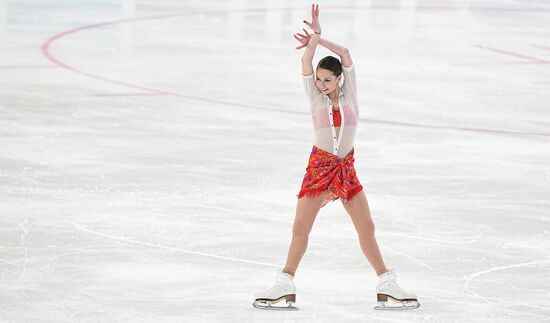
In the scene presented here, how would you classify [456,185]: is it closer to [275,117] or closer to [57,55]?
[275,117]

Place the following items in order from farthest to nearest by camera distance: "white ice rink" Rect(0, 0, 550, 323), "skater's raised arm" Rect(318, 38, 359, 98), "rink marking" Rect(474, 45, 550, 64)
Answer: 1. "rink marking" Rect(474, 45, 550, 64)
2. "white ice rink" Rect(0, 0, 550, 323)
3. "skater's raised arm" Rect(318, 38, 359, 98)

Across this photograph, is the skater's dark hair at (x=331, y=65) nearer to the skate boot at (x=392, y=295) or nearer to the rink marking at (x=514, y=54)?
the skate boot at (x=392, y=295)

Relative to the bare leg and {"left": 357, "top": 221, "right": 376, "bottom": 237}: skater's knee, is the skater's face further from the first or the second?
{"left": 357, "top": 221, "right": 376, "bottom": 237}: skater's knee

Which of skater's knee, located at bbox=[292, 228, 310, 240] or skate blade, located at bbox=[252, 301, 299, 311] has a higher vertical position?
skater's knee, located at bbox=[292, 228, 310, 240]

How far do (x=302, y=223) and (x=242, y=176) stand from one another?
3.55 meters

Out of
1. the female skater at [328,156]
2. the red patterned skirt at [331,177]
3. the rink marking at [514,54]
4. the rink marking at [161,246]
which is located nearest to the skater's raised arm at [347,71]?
the female skater at [328,156]

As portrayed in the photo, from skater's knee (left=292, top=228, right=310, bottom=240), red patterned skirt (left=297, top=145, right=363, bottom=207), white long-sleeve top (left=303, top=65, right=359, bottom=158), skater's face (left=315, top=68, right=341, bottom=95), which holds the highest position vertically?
skater's face (left=315, top=68, right=341, bottom=95)

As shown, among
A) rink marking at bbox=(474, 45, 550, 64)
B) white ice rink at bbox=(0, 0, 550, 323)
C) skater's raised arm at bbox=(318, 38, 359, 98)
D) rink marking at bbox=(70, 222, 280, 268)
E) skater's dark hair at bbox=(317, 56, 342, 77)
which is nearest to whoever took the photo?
→ skater's dark hair at bbox=(317, 56, 342, 77)

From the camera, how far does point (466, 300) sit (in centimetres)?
696

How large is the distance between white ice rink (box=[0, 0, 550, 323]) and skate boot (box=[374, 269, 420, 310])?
5 cm

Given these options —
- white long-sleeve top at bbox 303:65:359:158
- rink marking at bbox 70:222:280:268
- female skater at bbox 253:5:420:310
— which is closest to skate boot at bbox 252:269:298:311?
female skater at bbox 253:5:420:310

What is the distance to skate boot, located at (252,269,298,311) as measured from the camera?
6.62 metres

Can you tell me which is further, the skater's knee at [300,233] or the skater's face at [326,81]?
the skater's knee at [300,233]

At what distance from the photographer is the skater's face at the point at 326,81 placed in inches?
256
